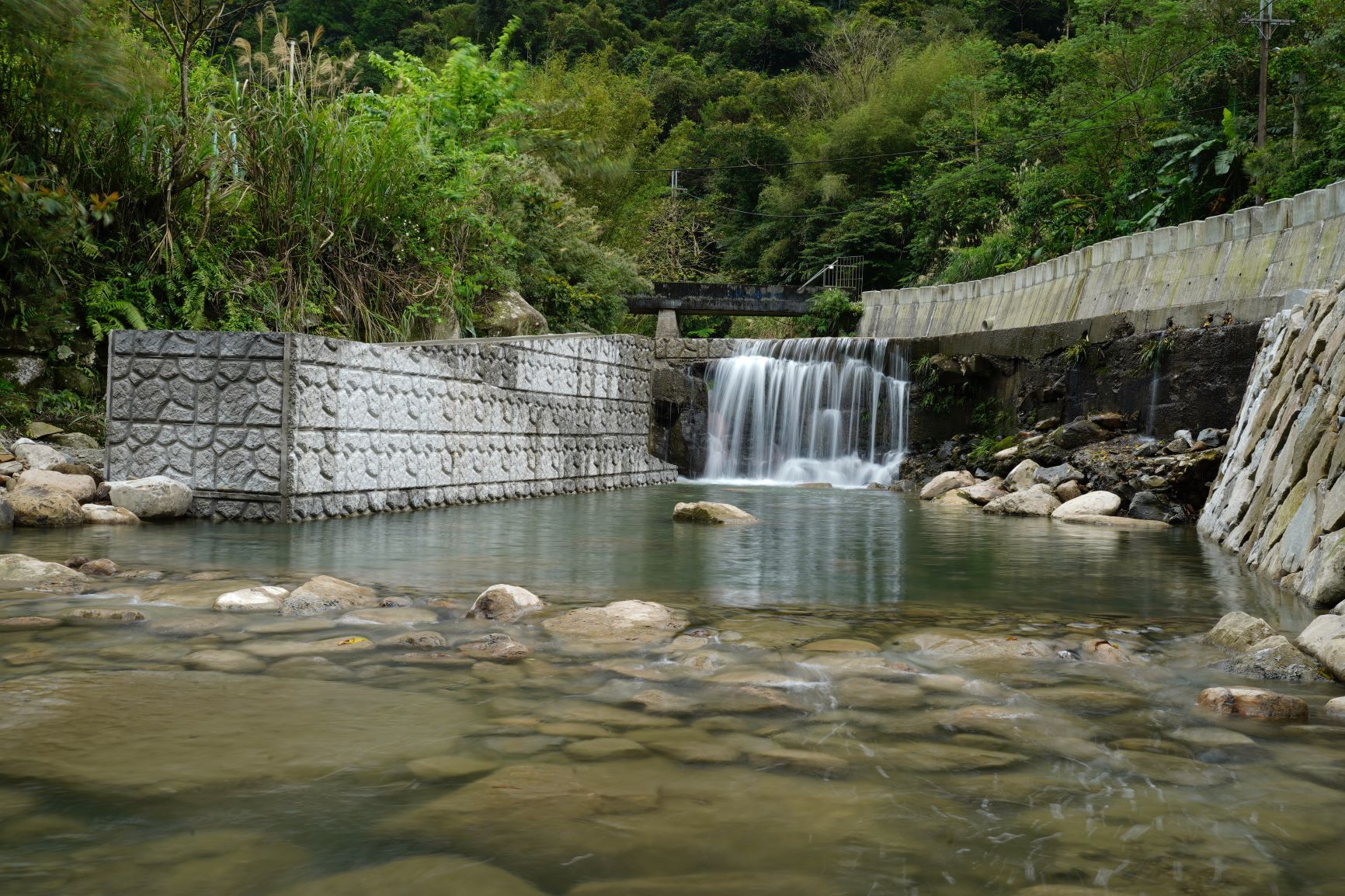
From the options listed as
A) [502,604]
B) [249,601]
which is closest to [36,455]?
[249,601]

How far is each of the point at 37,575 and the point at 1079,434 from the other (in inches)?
388

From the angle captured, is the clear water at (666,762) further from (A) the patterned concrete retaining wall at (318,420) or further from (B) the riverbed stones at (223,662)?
(A) the patterned concrete retaining wall at (318,420)

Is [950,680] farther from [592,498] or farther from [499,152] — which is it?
[499,152]

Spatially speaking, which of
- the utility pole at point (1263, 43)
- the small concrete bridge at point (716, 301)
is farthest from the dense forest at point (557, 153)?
the small concrete bridge at point (716, 301)

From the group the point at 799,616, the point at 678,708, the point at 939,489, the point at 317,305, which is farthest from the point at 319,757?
the point at 939,489

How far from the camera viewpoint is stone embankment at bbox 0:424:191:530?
22.2ft

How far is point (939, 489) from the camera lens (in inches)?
488

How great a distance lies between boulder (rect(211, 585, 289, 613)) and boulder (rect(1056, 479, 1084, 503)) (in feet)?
27.2

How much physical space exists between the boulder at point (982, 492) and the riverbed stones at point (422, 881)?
382 inches

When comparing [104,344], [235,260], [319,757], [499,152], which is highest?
[499,152]

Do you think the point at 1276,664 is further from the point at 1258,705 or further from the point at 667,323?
the point at 667,323

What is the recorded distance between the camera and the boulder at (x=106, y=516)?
6988 millimetres

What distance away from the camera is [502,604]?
419 centimetres

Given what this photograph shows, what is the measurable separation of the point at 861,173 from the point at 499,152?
21.7m
